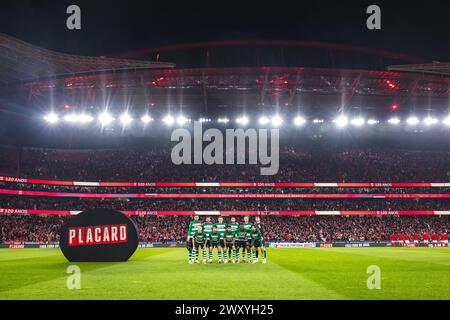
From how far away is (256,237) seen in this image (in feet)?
60.3

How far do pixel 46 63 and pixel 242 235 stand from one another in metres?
29.2

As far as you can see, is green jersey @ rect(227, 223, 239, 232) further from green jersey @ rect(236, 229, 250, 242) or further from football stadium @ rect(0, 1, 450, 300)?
football stadium @ rect(0, 1, 450, 300)

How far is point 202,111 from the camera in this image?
51.8 m

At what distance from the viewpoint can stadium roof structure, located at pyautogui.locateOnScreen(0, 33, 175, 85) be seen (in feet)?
116

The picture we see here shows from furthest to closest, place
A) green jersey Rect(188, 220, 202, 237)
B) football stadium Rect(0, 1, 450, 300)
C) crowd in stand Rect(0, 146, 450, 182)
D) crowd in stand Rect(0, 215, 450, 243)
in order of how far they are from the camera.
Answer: crowd in stand Rect(0, 146, 450, 182)
crowd in stand Rect(0, 215, 450, 243)
football stadium Rect(0, 1, 450, 300)
green jersey Rect(188, 220, 202, 237)

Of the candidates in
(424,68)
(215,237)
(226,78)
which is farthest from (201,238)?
(424,68)

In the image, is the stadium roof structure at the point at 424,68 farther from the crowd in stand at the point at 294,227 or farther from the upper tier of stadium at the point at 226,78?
the crowd in stand at the point at 294,227

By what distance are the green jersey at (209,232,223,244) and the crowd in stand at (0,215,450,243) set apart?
88.1ft

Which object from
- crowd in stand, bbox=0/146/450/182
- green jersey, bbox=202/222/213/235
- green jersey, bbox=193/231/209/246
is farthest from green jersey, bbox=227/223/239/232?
crowd in stand, bbox=0/146/450/182

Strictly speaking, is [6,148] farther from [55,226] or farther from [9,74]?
[9,74]

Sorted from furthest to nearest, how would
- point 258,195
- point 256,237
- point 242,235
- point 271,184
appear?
point 271,184 → point 258,195 → point 256,237 → point 242,235

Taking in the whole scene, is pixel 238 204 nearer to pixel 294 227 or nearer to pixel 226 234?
pixel 294 227
